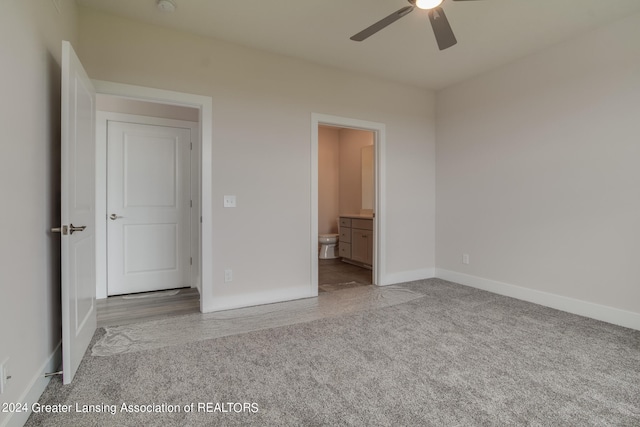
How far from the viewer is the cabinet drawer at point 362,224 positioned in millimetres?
4878

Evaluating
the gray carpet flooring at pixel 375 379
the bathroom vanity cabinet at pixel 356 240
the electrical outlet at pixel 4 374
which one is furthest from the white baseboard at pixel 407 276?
the electrical outlet at pixel 4 374

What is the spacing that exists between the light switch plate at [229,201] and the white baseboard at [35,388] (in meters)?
1.59

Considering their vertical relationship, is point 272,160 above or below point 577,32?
below

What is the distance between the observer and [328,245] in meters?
5.93

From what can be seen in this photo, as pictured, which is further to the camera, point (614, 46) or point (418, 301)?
point (418, 301)

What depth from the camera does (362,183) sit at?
19.0ft

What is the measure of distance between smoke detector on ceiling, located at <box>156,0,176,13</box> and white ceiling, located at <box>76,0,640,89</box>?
5cm

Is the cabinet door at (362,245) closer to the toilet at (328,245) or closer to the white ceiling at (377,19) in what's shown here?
the toilet at (328,245)

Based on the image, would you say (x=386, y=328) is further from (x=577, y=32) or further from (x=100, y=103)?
(x=100, y=103)

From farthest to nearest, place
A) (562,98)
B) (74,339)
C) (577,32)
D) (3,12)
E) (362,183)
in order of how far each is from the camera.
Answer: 1. (362,183)
2. (562,98)
3. (577,32)
4. (74,339)
5. (3,12)

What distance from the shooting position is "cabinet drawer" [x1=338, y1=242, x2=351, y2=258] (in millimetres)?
5445

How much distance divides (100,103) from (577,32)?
4.88 m

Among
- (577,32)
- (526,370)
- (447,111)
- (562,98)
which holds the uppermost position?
(577,32)

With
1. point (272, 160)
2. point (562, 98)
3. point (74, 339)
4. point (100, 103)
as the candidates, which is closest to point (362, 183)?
point (272, 160)
